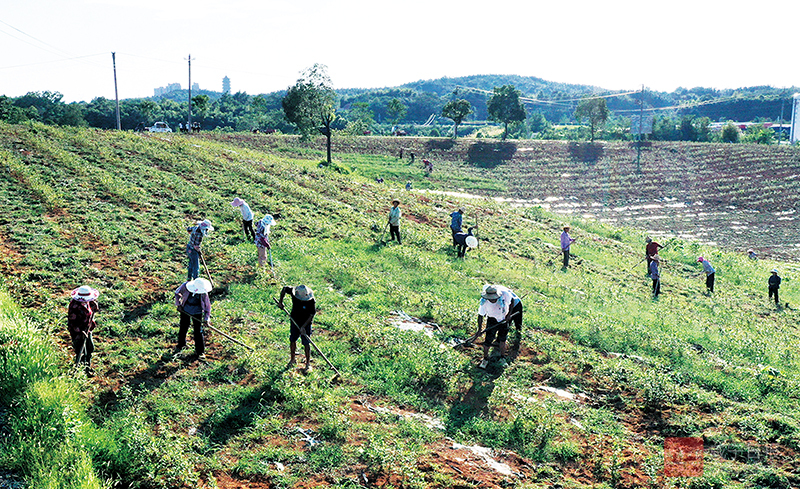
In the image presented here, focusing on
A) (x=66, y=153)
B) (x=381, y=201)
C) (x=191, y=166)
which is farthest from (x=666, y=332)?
(x=66, y=153)

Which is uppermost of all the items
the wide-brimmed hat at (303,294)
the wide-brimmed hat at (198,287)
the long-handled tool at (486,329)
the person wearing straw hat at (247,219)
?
the person wearing straw hat at (247,219)

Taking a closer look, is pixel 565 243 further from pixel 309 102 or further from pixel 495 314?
pixel 309 102

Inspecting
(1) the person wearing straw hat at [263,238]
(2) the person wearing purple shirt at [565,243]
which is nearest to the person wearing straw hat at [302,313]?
(1) the person wearing straw hat at [263,238]

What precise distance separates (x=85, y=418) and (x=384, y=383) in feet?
17.6

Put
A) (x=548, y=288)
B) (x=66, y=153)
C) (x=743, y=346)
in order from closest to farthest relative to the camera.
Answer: (x=743, y=346) < (x=548, y=288) < (x=66, y=153)

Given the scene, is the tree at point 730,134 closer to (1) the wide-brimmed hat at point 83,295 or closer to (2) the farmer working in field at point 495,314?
(2) the farmer working in field at point 495,314

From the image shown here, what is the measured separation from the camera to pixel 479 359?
1297 cm

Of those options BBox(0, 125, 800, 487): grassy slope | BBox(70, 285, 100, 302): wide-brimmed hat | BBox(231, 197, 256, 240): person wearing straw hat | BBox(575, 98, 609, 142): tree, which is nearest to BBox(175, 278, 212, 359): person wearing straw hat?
BBox(0, 125, 800, 487): grassy slope

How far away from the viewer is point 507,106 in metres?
79.8

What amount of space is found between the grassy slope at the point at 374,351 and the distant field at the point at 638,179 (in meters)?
20.6

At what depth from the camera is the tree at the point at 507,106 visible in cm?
7962

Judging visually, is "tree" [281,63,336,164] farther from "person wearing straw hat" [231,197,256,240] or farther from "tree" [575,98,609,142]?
"tree" [575,98,609,142]

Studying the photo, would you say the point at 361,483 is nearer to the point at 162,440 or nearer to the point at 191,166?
the point at 162,440

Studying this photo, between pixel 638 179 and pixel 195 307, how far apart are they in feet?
192
